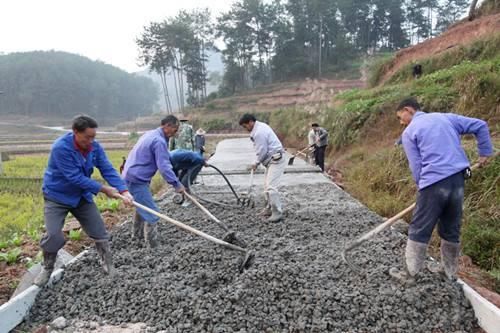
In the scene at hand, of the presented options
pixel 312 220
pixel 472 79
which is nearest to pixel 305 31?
pixel 472 79

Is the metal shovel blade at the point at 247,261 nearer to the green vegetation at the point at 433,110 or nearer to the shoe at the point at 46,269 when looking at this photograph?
the shoe at the point at 46,269

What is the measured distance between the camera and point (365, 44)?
50469mm

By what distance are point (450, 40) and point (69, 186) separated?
1662cm

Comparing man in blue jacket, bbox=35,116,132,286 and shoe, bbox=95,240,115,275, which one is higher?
man in blue jacket, bbox=35,116,132,286

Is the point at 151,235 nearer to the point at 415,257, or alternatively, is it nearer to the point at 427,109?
the point at 415,257

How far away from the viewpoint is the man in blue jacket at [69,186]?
126 inches

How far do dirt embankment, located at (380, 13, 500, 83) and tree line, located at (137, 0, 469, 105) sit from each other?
94.3 ft

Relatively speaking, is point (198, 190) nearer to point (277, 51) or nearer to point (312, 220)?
point (312, 220)

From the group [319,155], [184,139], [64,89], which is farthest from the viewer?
[64,89]

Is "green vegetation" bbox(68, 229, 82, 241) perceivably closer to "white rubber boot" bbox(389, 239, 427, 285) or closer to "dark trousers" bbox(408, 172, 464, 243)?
"white rubber boot" bbox(389, 239, 427, 285)

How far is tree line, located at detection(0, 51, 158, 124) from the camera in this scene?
73875 millimetres

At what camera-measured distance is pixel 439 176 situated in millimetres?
3029

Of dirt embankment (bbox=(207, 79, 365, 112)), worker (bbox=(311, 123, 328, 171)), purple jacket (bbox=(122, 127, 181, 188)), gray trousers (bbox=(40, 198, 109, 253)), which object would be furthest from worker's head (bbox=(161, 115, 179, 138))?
dirt embankment (bbox=(207, 79, 365, 112))

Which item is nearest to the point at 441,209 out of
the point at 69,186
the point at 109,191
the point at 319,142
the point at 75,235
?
the point at 109,191
